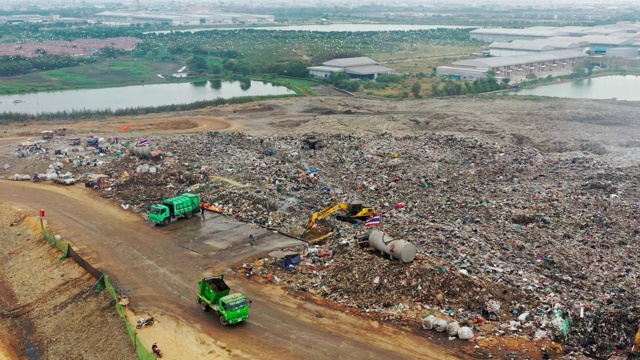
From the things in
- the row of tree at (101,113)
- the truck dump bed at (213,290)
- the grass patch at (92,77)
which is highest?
the truck dump bed at (213,290)

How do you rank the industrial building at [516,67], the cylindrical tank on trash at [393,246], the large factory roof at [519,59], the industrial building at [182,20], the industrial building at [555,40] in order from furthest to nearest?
the industrial building at [182,20]
the industrial building at [555,40]
the large factory roof at [519,59]
the industrial building at [516,67]
the cylindrical tank on trash at [393,246]

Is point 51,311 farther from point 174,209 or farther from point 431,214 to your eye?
point 431,214

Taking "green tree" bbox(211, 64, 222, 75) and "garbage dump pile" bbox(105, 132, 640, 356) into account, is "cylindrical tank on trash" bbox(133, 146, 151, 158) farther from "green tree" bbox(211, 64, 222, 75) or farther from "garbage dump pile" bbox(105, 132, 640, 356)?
"green tree" bbox(211, 64, 222, 75)

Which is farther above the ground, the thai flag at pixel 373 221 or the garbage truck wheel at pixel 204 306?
the thai flag at pixel 373 221

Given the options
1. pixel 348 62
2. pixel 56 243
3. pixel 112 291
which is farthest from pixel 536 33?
pixel 112 291

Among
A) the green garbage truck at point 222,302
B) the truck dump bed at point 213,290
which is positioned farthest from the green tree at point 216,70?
the truck dump bed at point 213,290

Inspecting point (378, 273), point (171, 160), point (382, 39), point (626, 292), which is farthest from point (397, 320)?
point (382, 39)

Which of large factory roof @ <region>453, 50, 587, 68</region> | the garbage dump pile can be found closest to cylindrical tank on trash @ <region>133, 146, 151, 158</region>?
the garbage dump pile

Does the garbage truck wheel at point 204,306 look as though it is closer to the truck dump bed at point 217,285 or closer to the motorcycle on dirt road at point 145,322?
the truck dump bed at point 217,285

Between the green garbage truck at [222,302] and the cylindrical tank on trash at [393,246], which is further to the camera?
the cylindrical tank on trash at [393,246]
